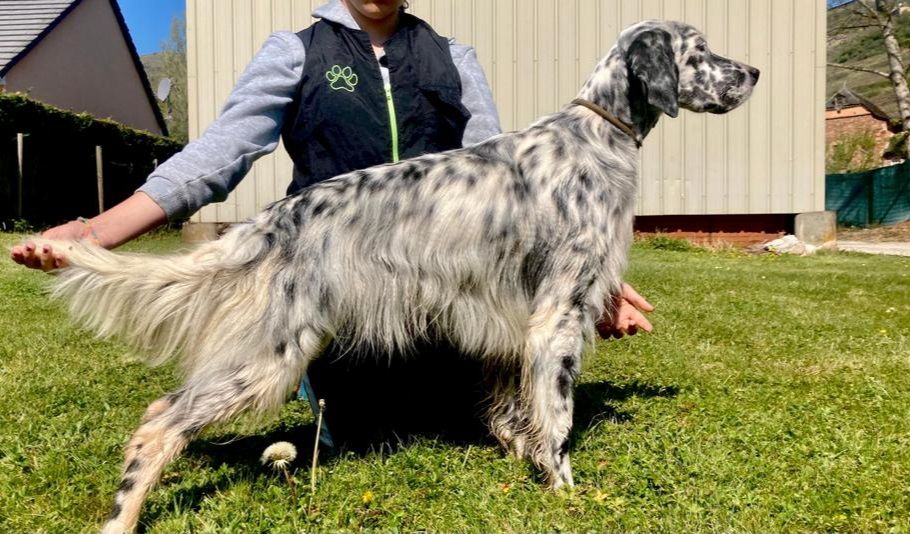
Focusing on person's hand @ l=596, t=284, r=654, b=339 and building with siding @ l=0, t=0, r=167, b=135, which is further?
building with siding @ l=0, t=0, r=167, b=135

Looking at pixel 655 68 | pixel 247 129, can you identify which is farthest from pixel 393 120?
pixel 655 68

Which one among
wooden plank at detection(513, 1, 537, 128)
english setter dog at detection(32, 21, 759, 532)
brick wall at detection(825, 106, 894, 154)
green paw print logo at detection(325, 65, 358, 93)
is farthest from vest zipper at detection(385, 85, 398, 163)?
brick wall at detection(825, 106, 894, 154)

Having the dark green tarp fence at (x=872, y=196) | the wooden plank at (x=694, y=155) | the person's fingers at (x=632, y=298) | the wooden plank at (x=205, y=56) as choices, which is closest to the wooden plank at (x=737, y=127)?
the wooden plank at (x=694, y=155)

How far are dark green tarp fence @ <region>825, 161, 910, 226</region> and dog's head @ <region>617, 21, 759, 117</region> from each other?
780 inches

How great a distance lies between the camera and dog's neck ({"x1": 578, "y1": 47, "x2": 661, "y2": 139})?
9.77 feet

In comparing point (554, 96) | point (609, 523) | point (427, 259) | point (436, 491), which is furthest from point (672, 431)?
point (554, 96)

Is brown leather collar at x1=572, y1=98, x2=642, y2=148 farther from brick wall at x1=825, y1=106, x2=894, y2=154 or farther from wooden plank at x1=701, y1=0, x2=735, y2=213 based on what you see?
brick wall at x1=825, y1=106, x2=894, y2=154

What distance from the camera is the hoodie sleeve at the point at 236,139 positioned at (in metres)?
2.67

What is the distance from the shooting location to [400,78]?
327 cm

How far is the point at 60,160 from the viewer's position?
543 inches

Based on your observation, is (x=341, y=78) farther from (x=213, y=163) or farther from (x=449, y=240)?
(x=449, y=240)

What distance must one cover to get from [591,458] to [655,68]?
160 cm

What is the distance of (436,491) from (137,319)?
122 cm

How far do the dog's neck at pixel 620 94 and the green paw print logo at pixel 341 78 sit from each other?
1.00 metres
